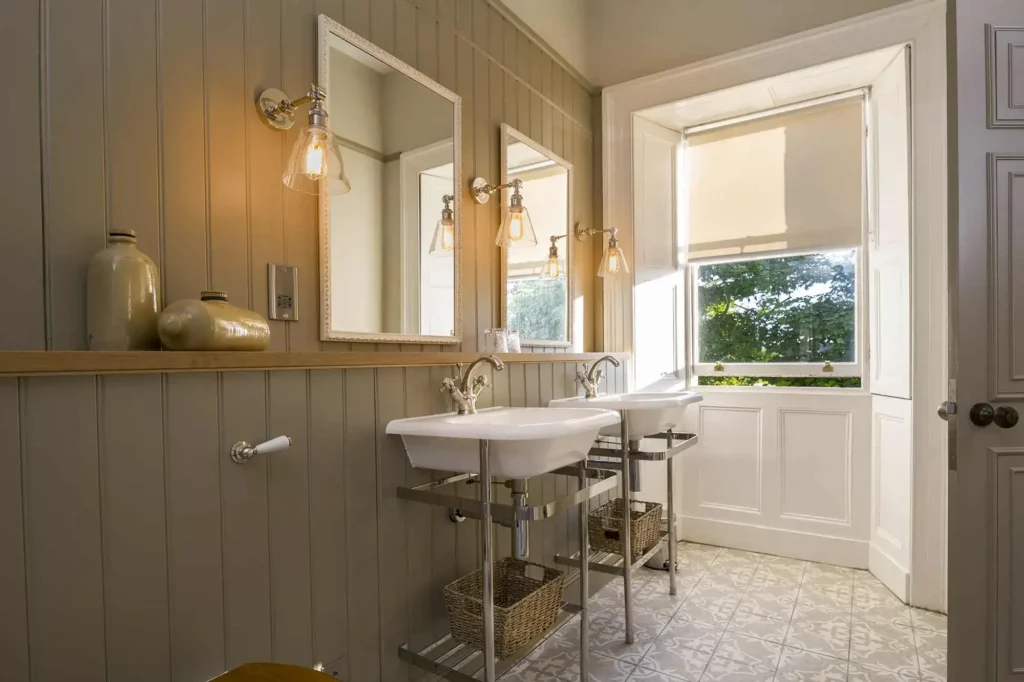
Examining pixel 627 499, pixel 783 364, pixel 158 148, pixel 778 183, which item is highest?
pixel 778 183

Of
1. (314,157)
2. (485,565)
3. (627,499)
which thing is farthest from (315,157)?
(627,499)

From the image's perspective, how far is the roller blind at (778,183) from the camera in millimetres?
2967

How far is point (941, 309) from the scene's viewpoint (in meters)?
2.36

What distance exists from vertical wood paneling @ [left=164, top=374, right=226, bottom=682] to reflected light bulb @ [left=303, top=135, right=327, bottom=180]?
51 cm

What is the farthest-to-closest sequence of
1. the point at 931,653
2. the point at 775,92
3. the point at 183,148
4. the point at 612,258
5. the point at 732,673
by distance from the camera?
the point at 775,92 → the point at 612,258 → the point at 931,653 → the point at 732,673 → the point at 183,148

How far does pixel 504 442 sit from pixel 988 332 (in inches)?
52.0

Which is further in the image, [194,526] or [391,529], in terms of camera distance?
[391,529]

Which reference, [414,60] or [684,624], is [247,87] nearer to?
[414,60]

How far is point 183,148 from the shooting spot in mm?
1242

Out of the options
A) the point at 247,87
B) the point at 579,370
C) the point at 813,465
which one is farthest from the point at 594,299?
the point at 247,87

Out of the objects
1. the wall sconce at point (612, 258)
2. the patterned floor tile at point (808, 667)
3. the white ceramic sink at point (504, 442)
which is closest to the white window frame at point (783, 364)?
the wall sconce at point (612, 258)

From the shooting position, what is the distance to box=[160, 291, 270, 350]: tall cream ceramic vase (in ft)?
3.63

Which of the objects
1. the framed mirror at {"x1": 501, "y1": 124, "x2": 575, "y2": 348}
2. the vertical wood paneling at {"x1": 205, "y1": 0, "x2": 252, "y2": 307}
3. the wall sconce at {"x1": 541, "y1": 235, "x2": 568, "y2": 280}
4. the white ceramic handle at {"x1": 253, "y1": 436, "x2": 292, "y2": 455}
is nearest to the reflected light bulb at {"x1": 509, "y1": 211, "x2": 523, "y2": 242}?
Result: the framed mirror at {"x1": 501, "y1": 124, "x2": 575, "y2": 348}

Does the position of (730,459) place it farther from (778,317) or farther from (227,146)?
(227,146)
